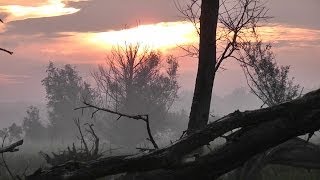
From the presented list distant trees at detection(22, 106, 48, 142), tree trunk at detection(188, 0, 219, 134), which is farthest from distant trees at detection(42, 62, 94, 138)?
tree trunk at detection(188, 0, 219, 134)

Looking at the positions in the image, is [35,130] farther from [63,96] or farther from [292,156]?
[292,156]

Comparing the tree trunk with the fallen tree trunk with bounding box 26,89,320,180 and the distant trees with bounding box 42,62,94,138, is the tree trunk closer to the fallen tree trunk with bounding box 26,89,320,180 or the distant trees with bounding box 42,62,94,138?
the fallen tree trunk with bounding box 26,89,320,180

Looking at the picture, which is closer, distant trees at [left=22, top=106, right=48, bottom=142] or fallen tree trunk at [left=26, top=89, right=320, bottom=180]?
fallen tree trunk at [left=26, top=89, right=320, bottom=180]

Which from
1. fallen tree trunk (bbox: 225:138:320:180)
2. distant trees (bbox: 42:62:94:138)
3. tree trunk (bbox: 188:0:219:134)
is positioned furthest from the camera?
distant trees (bbox: 42:62:94:138)

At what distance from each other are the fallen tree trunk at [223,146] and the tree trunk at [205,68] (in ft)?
17.3

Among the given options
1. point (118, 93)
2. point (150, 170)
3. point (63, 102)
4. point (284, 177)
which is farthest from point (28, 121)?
point (150, 170)

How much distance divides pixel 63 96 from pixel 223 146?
207 ft

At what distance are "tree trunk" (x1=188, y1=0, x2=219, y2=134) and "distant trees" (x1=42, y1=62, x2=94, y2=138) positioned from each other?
176ft

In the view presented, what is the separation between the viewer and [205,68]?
8.41 meters

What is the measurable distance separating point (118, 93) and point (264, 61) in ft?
97.9

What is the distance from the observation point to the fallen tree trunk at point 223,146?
2986 millimetres

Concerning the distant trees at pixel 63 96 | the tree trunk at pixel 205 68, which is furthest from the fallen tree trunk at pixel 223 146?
the distant trees at pixel 63 96

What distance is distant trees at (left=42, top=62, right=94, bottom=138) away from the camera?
6338 centimetres

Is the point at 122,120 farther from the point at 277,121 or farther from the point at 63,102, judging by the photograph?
the point at 277,121
